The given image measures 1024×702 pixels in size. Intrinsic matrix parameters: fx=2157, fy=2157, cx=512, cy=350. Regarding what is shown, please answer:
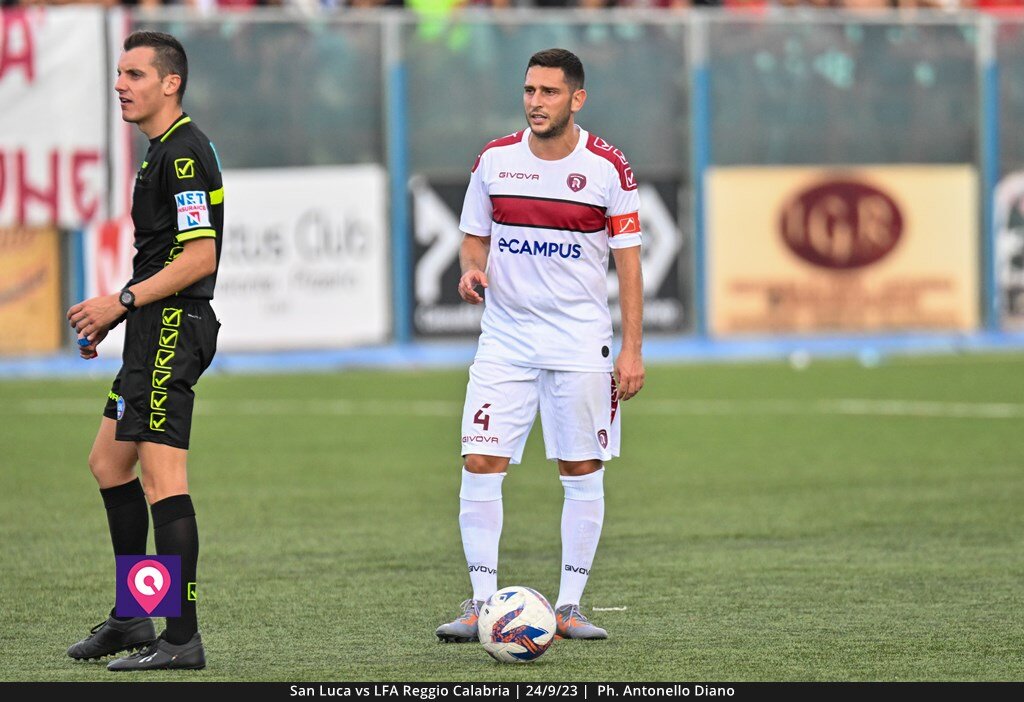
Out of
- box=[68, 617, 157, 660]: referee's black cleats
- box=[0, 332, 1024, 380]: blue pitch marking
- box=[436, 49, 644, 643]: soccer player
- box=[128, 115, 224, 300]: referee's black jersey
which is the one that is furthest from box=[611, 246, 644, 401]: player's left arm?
box=[0, 332, 1024, 380]: blue pitch marking

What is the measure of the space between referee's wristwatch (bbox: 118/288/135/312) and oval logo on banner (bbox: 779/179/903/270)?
15.4m

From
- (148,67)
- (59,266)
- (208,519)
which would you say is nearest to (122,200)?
(59,266)

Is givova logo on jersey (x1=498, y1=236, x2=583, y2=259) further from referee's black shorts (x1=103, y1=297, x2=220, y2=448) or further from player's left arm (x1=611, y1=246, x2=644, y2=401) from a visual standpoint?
referee's black shorts (x1=103, y1=297, x2=220, y2=448)

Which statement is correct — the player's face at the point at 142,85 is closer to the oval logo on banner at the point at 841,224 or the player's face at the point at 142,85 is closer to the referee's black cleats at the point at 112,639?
the referee's black cleats at the point at 112,639

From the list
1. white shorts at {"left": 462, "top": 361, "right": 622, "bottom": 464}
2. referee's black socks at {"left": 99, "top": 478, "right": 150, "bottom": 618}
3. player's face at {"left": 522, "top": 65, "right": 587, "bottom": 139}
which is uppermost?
player's face at {"left": 522, "top": 65, "right": 587, "bottom": 139}

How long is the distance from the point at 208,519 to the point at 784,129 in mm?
12258

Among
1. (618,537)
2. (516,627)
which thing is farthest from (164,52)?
(618,537)

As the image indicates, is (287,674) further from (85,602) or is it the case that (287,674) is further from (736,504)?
(736,504)

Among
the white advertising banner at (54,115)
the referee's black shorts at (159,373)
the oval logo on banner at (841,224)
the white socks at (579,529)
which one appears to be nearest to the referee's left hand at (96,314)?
the referee's black shorts at (159,373)

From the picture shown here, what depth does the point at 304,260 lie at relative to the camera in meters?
20.1

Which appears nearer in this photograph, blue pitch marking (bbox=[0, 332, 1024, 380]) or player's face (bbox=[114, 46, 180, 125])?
player's face (bbox=[114, 46, 180, 125])

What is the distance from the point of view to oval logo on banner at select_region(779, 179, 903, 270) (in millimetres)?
22000

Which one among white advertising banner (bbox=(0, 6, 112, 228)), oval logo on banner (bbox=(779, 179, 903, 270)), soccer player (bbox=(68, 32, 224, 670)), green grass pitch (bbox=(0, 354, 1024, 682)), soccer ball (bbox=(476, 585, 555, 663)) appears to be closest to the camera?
soccer player (bbox=(68, 32, 224, 670))

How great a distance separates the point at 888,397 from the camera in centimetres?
1764
